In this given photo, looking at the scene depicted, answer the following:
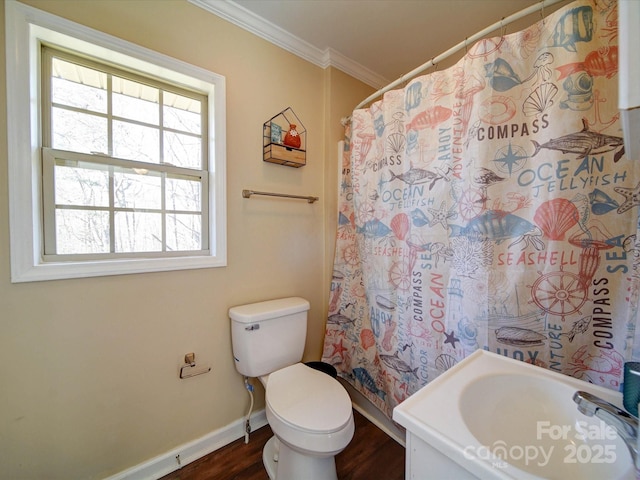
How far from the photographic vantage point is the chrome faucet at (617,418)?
50 centimetres

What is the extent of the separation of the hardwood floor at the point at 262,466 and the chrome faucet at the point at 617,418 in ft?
3.52

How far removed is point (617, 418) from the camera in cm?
52

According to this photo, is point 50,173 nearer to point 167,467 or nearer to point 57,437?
point 57,437

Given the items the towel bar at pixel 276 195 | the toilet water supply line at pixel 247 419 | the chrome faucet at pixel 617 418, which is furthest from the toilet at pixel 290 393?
the chrome faucet at pixel 617 418

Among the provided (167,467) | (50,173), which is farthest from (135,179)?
(167,467)

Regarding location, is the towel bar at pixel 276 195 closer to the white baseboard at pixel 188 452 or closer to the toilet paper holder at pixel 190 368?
the toilet paper holder at pixel 190 368

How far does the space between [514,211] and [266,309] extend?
4.17ft

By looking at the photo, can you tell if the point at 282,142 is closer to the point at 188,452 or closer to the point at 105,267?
the point at 105,267

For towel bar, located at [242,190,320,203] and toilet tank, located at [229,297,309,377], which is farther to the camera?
towel bar, located at [242,190,320,203]

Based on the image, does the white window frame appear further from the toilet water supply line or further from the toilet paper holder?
the toilet water supply line

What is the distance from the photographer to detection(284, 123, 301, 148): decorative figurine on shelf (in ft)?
5.03

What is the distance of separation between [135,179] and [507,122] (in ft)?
5.61

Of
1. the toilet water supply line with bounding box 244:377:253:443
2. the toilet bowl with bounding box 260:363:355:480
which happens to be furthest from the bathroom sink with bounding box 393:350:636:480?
the toilet water supply line with bounding box 244:377:253:443

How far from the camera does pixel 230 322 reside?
4.69ft
